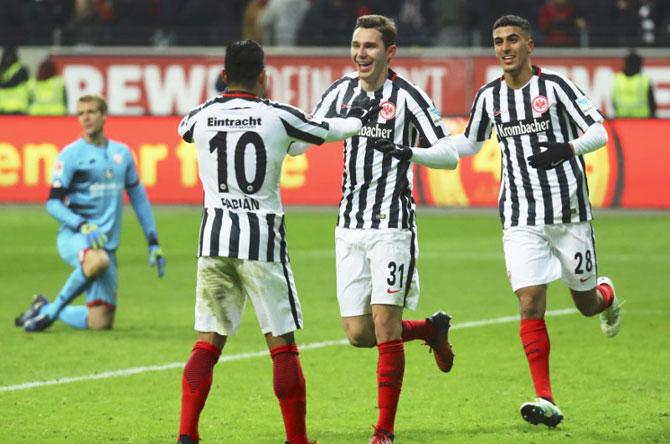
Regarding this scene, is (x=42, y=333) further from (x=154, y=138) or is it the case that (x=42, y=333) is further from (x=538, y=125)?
(x=154, y=138)

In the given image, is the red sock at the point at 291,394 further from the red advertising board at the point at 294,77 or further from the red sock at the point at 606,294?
the red advertising board at the point at 294,77

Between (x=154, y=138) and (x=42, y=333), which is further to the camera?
(x=154, y=138)

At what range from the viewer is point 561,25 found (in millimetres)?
23406

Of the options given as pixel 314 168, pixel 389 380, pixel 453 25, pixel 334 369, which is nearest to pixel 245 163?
pixel 389 380

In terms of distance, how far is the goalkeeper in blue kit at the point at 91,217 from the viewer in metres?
11.1

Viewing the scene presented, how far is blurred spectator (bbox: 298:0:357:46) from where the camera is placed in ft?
79.5

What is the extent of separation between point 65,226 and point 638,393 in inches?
192

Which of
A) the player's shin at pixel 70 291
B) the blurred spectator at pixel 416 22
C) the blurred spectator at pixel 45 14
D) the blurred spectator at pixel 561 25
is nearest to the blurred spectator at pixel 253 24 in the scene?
the blurred spectator at pixel 416 22

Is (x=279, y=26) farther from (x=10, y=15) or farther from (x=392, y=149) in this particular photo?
(x=392, y=149)

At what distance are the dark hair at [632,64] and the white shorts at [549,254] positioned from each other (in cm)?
1442

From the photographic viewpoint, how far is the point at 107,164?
11.3 meters

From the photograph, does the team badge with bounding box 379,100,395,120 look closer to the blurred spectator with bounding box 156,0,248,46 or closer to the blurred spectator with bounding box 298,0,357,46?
the blurred spectator with bounding box 298,0,357,46

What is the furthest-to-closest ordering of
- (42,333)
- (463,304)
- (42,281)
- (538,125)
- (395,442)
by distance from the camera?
1. (42,281)
2. (463,304)
3. (42,333)
4. (538,125)
5. (395,442)

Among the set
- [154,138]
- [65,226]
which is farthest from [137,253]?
[65,226]
